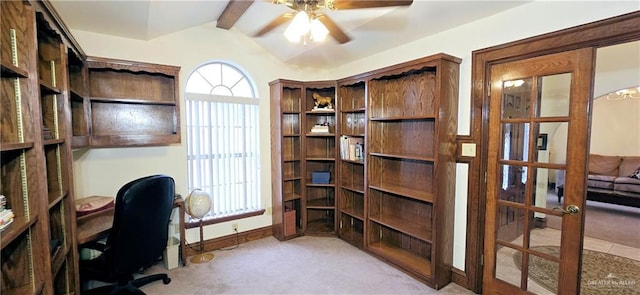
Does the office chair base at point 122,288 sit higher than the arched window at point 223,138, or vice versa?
the arched window at point 223,138

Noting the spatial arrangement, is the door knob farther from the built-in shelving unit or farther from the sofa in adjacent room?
the sofa in adjacent room

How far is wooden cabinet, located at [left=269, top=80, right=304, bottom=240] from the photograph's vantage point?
11.7 ft

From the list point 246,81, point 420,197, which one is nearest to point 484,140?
point 420,197

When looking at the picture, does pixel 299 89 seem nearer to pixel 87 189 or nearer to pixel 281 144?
pixel 281 144

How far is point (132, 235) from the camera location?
2.08m

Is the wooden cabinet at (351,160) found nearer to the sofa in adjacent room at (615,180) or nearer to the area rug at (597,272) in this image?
the area rug at (597,272)

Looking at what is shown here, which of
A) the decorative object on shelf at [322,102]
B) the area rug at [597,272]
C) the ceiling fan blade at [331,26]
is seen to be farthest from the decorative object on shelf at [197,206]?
the area rug at [597,272]

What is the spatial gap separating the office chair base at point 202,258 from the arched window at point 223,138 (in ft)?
1.53

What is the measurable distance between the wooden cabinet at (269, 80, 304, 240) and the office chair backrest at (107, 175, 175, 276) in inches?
58.8

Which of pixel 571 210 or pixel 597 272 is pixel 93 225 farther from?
pixel 597 272

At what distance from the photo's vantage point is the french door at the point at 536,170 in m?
1.91

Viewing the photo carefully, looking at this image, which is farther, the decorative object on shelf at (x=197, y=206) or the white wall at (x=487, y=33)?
the decorative object on shelf at (x=197, y=206)

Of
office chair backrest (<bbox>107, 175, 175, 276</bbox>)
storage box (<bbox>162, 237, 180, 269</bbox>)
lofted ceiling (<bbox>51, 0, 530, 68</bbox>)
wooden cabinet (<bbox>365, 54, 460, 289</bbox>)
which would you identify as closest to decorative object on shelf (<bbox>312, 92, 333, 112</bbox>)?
lofted ceiling (<bbox>51, 0, 530, 68</bbox>)

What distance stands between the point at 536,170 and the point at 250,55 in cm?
319
